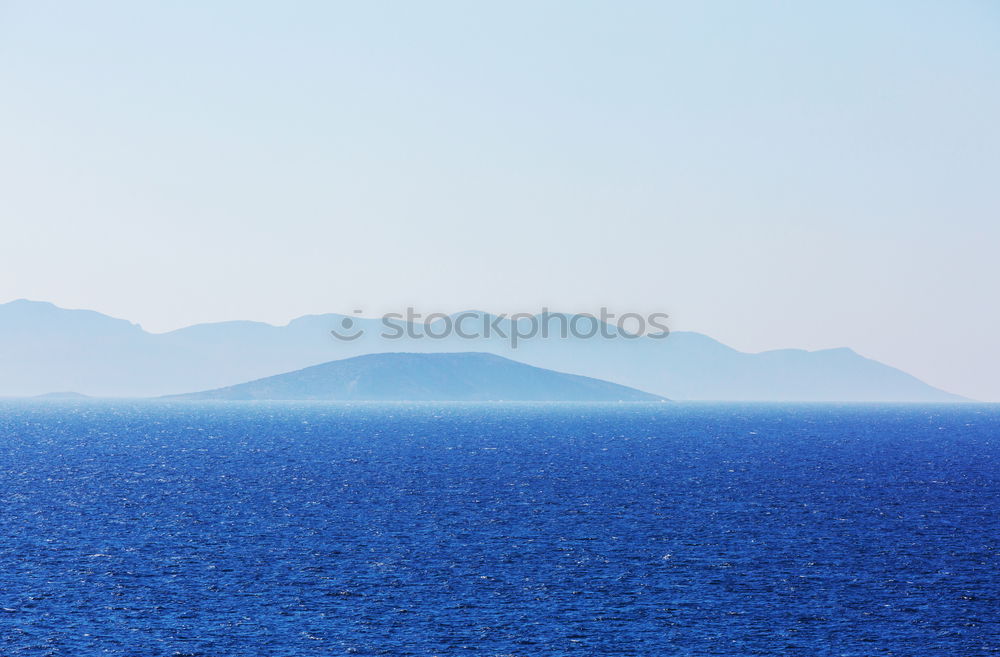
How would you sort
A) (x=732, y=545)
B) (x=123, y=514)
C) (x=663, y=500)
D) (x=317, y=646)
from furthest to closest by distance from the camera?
(x=663, y=500)
(x=123, y=514)
(x=732, y=545)
(x=317, y=646)

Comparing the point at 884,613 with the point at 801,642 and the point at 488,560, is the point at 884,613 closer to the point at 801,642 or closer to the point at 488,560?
the point at 801,642

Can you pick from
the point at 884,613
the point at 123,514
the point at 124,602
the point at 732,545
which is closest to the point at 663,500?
the point at 732,545

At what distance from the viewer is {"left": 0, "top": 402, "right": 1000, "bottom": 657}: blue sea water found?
52438mm

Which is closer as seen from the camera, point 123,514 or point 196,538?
point 196,538

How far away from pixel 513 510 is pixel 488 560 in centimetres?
2499

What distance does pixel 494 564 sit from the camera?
229ft

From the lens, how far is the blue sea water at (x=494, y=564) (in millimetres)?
52438

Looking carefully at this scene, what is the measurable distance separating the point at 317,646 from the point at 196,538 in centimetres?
3218

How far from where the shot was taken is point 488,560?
71125 millimetres

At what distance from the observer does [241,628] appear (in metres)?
53.2

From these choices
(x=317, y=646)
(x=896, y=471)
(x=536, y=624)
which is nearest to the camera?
(x=317, y=646)

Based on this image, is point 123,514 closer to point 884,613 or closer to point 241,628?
point 241,628

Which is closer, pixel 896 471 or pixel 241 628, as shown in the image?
pixel 241 628

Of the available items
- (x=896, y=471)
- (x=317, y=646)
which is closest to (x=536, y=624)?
(x=317, y=646)
